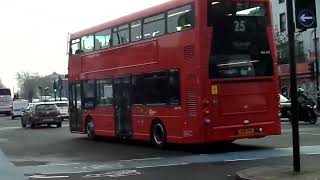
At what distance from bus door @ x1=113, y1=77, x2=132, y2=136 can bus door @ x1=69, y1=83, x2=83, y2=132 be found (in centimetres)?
388

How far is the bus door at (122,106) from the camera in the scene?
19828 mm

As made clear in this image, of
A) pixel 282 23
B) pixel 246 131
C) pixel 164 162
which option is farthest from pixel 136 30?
pixel 282 23

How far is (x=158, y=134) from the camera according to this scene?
59.9 ft

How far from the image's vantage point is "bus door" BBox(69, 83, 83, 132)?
24.4m

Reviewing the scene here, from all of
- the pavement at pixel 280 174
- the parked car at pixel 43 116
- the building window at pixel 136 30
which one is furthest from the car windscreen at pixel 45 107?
the pavement at pixel 280 174

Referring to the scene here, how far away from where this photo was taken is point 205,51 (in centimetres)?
1581

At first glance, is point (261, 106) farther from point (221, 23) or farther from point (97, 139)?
point (97, 139)

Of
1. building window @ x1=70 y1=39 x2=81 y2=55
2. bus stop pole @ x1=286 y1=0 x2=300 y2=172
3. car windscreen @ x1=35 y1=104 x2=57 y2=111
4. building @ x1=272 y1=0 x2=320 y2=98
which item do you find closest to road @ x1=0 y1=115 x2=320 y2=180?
bus stop pole @ x1=286 y1=0 x2=300 y2=172

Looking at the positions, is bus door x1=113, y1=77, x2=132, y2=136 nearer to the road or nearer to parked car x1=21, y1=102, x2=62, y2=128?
the road

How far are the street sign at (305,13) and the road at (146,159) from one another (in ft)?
10.2

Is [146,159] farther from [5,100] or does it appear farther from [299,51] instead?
[5,100]

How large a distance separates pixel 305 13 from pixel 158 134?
8.47 meters

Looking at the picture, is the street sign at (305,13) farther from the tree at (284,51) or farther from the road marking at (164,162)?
the tree at (284,51)

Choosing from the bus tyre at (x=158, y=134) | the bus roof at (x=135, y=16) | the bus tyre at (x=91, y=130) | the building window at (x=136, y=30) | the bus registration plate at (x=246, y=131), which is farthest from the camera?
the bus tyre at (x=91, y=130)
